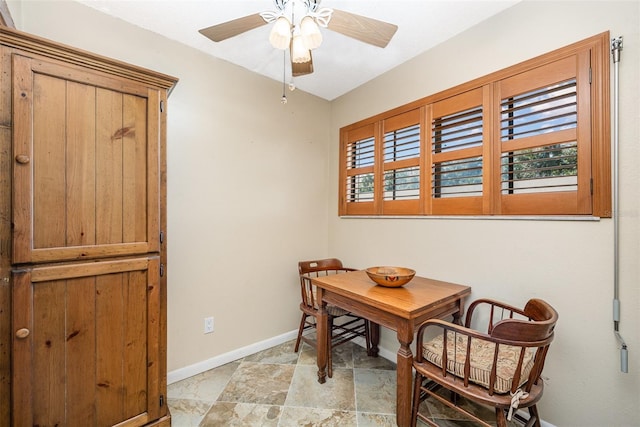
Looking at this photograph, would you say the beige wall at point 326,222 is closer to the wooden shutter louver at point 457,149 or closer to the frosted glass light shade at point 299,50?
the wooden shutter louver at point 457,149

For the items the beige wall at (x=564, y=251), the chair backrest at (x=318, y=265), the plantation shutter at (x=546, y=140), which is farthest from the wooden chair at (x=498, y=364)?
the chair backrest at (x=318, y=265)

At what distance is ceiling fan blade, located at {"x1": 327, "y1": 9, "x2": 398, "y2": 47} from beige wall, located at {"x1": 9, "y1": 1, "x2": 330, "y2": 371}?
127 centimetres

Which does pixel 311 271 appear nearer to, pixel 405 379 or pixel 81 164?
pixel 405 379

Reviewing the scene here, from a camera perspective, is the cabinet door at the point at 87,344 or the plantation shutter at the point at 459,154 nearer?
the cabinet door at the point at 87,344

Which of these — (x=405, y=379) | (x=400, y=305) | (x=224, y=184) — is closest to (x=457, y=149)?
(x=400, y=305)

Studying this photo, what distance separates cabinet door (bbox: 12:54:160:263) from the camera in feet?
3.74

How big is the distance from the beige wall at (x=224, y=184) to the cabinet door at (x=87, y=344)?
23.6 inches

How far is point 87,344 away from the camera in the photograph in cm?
127

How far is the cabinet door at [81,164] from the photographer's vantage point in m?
1.14

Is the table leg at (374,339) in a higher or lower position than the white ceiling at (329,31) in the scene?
lower

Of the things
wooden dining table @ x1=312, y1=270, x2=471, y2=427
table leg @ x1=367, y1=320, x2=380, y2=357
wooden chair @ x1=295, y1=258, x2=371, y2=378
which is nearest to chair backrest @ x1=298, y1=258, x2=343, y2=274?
wooden chair @ x1=295, y1=258, x2=371, y2=378

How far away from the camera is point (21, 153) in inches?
44.4

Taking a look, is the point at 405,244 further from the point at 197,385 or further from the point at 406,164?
the point at 197,385

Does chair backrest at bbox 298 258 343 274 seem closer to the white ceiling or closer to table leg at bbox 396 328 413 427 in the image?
table leg at bbox 396 328 413 427
